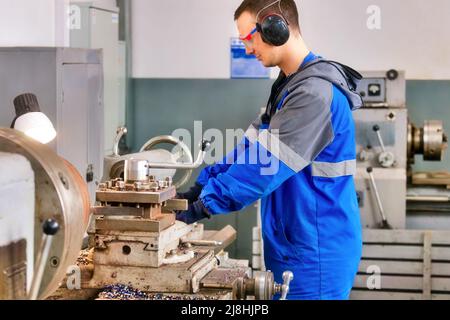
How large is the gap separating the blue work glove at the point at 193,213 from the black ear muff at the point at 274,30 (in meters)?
0.43

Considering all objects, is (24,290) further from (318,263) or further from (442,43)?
(442,43)

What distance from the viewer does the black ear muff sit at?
5.10 ft

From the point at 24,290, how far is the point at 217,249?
74 centimetres

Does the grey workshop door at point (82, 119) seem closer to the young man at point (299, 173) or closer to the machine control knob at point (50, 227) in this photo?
the young man at point (299, 173)

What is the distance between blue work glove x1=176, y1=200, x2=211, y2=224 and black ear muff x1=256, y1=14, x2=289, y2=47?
1.41 ft

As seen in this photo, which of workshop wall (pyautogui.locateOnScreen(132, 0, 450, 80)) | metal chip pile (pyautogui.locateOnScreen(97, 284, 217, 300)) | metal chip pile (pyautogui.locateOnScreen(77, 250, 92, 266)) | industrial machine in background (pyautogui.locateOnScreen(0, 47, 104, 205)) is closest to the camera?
metal chip pile (pyautogui.locateOnScreen(97, 284, 217, 300))

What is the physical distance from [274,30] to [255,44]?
0.25 feet

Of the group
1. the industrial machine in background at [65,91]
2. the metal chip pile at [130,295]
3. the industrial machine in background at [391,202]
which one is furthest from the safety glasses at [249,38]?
the industrial machine in background at [391,202]

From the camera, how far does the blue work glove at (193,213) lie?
4.75ft

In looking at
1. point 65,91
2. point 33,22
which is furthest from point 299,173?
point 33,22

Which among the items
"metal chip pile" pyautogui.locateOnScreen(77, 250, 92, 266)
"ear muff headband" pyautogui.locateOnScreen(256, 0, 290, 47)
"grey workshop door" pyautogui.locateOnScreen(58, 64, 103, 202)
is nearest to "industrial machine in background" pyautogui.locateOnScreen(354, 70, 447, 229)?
"grey workshop door" pyautogui.locateOnScreen(58, 64, 103, 202)

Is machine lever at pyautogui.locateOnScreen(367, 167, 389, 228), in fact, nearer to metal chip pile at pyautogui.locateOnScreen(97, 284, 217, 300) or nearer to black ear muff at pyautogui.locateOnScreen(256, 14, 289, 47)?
black ear muff at pyautogui.locateOnScreen(256, 14, 289, 47)

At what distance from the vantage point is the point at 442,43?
145 inches
